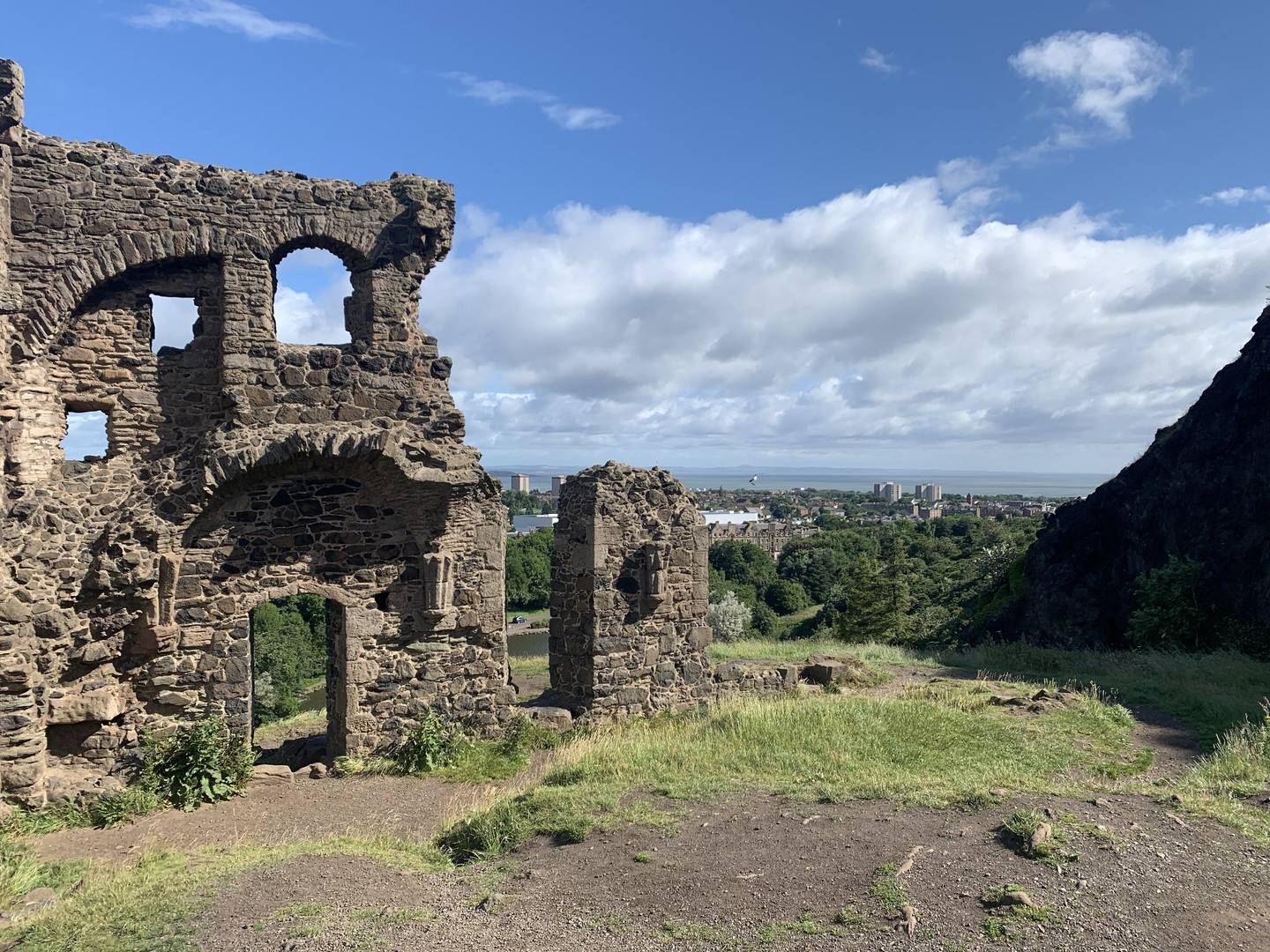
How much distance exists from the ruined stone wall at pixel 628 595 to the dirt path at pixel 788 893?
494 cm

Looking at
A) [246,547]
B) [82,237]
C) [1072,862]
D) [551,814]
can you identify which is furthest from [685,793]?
[82,237]

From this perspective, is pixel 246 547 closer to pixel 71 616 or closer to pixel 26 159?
pixel 71 616

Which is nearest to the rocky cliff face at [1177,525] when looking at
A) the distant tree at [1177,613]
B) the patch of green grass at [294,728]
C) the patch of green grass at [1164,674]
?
the distant tree at [1177,613]

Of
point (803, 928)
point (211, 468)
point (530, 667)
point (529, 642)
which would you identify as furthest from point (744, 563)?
point (803, 928)

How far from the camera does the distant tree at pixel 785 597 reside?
60906 millimetres

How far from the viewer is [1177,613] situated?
19641mm

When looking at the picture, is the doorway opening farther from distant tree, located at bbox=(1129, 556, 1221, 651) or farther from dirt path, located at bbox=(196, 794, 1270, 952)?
distant tree, located at bbox=(1129, 556, 1221, 651)

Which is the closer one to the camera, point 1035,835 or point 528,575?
point 1035,835

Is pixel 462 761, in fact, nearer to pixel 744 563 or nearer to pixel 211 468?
pixel 211 468

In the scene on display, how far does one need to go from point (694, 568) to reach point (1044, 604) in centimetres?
1874

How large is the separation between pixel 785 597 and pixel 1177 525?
38278mm

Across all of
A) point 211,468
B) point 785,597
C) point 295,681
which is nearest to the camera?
point 211,468

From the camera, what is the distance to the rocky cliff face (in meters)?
20.9

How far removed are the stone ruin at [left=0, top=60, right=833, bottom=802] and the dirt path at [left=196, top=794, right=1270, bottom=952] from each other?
170 inches
